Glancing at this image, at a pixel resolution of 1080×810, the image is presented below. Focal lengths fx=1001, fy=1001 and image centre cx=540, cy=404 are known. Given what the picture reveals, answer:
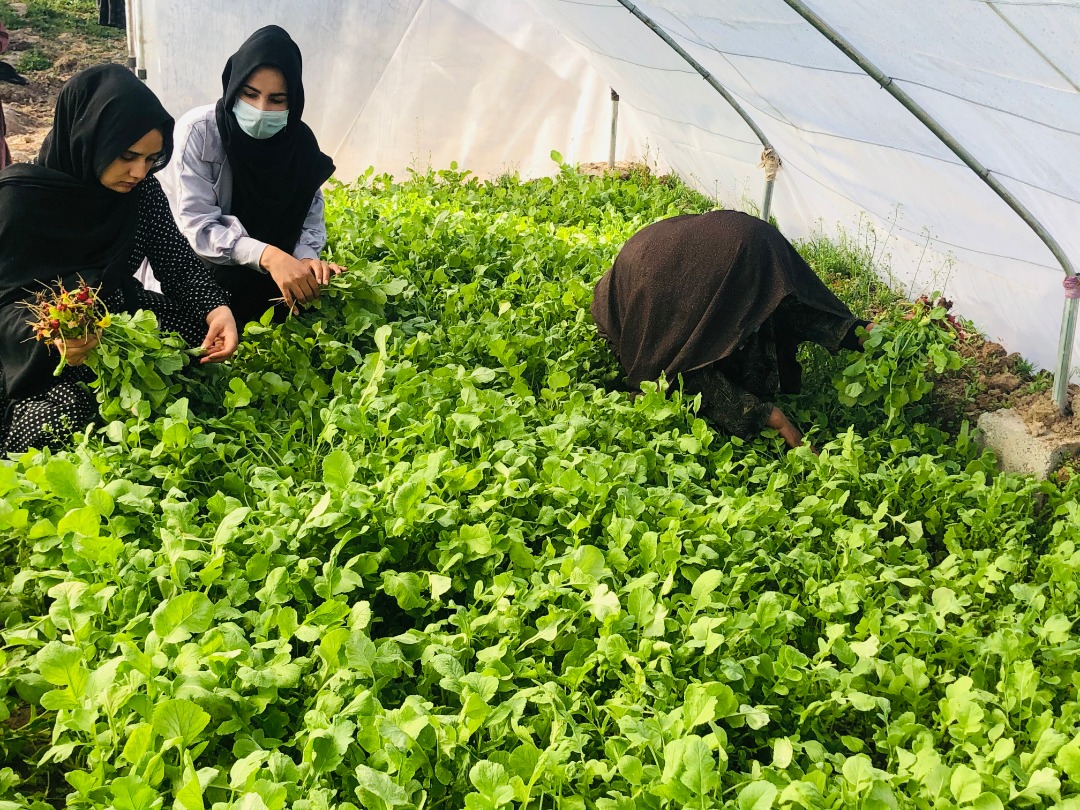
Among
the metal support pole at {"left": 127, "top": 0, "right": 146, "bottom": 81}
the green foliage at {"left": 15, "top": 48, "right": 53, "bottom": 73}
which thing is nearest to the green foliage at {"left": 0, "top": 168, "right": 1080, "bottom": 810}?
the metal support pole at {"left": 127, "top": 0, "right": 146, "bottom": 81}

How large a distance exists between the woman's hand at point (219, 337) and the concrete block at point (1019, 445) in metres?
2.62

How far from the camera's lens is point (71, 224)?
119 inches

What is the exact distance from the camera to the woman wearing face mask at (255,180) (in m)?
3.45

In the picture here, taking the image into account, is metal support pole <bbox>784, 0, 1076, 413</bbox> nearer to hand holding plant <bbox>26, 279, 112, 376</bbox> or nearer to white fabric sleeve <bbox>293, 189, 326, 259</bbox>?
white fabric sleeve <bbox>293, 189, 326, 259</bbox>

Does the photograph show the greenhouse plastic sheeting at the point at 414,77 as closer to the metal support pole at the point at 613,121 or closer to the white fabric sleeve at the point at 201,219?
the metal support pole at the point at 613,121

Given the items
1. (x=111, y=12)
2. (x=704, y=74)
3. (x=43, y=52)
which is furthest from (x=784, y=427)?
(x=43, y=52)

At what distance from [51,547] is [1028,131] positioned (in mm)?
2911

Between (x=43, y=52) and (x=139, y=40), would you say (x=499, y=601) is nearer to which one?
(x=139, y=40)

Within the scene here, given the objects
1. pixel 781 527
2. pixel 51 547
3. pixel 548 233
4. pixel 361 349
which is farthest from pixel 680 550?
pixel 548 233

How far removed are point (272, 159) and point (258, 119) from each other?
20 centimetres

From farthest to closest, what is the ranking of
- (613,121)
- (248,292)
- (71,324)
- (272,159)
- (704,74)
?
(613,121), (704,74), (248,292), (272,159), (71,324)

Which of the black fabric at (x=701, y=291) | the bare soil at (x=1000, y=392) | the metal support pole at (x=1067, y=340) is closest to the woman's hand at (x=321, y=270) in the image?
the black fabric at (x=701, y=291)

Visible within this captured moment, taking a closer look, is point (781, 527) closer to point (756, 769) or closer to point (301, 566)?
point (756, 769)

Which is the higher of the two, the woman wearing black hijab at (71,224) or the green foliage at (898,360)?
the green foliage at (898,360)
